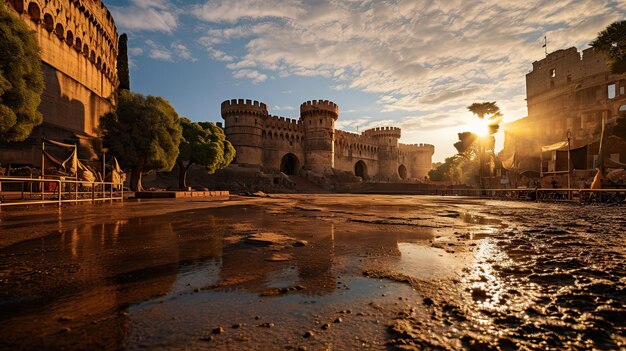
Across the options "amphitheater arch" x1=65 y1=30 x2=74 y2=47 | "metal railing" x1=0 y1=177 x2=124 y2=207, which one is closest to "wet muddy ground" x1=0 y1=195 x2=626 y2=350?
"metal railing" x1=0 y1=177 x2=124 y2=207

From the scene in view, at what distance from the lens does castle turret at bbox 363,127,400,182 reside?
213 feet

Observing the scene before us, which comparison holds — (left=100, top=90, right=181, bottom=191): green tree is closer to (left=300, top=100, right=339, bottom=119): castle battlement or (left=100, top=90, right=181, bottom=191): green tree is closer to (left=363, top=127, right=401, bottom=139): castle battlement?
(left=300, top=100, right=339, bottom=119): castle battlement

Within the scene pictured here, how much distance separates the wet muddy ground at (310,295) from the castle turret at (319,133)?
4643 cm

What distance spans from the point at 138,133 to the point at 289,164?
36774 mm

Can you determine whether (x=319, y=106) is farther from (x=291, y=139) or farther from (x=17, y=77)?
(x=17, y=77)

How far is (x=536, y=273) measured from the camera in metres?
2.61

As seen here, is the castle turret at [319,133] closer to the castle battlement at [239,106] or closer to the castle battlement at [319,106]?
the castle battlement at [319,106]

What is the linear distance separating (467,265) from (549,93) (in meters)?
48.5

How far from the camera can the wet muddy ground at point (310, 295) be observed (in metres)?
1.44

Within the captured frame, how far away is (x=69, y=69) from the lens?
2314 cm

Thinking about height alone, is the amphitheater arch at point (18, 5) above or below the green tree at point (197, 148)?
above

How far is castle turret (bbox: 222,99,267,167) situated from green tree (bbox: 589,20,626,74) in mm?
39403

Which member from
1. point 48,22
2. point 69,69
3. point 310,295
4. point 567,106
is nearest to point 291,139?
point 69,69

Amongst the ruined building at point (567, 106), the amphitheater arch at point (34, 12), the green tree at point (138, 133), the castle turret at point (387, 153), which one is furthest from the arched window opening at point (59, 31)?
the castle turret at point (387, 153)
